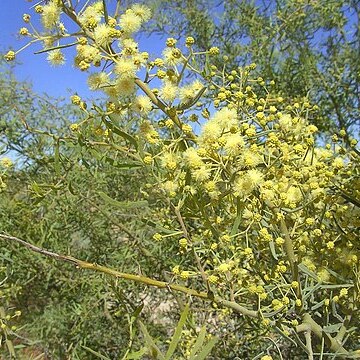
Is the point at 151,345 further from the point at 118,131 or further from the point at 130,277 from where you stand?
the point at 118,131

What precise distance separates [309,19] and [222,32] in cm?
39

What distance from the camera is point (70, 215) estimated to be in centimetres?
191

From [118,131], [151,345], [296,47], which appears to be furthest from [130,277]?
[296,47]

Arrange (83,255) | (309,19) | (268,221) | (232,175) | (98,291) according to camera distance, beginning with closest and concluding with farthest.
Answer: (232,175) < (268,221) < (98,291) < (83,255) < (309,19)

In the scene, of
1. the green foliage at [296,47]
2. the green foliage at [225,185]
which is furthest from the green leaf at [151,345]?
the green foliage at [296,47]

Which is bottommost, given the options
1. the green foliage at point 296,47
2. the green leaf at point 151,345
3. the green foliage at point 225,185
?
the green leaf at point 151,345

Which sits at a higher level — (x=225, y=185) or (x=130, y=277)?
(x=225, y=185)

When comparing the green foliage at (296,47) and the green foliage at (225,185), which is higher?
the green foliage at (296,47)

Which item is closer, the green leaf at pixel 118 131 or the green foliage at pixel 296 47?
the green leaf at pixel 118 131

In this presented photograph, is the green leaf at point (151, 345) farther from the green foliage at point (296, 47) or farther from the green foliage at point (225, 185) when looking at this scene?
the green foliage at point (296, 47)

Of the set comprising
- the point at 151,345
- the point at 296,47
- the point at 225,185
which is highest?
the point at 296,47

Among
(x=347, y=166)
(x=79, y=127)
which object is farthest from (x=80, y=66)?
(x=347, y=166)

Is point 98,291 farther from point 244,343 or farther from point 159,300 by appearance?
point 244,343

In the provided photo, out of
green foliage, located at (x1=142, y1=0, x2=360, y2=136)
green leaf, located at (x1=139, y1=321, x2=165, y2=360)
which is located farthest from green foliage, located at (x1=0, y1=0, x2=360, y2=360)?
green foliage, located at (x1=142, y1=0, x2=360, y2=136)
